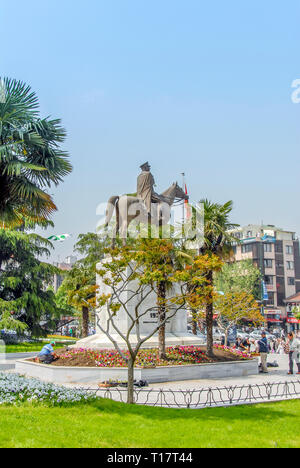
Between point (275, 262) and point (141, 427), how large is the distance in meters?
73.1

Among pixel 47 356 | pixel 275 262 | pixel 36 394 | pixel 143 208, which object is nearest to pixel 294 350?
pixel 143 208

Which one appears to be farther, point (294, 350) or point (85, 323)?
point (85, 323)

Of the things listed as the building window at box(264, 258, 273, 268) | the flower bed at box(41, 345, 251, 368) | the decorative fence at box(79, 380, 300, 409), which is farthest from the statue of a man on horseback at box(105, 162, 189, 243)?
the building window at box(264, 258, 273, 268)

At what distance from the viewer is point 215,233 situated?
19.1 metres

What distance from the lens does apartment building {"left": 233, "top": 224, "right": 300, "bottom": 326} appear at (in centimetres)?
7481

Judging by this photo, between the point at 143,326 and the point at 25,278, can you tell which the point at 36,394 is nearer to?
the point at 143,326

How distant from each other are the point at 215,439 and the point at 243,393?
6303mm

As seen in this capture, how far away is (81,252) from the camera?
4050 centimetres

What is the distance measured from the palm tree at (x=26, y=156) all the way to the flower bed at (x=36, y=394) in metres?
5.21

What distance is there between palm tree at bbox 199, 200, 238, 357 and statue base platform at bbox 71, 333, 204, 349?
1.74m

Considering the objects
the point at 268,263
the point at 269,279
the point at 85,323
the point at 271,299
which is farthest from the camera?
the point at 268,263

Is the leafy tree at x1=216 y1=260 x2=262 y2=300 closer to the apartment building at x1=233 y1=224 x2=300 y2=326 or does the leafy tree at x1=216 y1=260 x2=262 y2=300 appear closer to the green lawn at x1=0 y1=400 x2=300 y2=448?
the apartment building at x1=233 y1=224 x2=300 y2=326

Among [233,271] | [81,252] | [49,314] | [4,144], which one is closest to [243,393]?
[4,144]

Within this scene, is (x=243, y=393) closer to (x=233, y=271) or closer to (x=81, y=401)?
(x=81, y=401)
